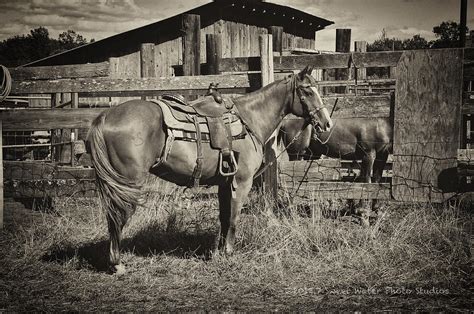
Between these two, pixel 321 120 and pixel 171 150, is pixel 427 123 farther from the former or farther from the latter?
pixel 171 150

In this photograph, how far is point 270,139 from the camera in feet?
19.4

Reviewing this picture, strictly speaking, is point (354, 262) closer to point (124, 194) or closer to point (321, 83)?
point (124, 194)

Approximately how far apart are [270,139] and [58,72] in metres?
3.52

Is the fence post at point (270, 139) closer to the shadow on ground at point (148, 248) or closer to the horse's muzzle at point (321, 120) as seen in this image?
the horse's muzzle at point (321, 120)

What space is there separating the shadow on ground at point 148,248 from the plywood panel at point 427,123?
267cm

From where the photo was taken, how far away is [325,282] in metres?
4.29

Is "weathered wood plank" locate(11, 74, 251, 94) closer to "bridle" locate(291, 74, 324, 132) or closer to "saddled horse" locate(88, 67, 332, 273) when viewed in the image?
"saddled horse" locate(88, 67, 332, 273)

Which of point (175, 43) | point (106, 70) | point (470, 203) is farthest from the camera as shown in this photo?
point (175, 43)

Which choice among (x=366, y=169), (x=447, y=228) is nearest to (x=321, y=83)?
(x=366, y=169)

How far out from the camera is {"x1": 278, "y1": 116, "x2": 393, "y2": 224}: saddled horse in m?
9.13

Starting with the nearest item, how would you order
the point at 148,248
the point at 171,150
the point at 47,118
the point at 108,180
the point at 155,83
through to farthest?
the point at 108,180
the point at 171,150
the point at 148,248
the point at 155,83
the point at 47,118

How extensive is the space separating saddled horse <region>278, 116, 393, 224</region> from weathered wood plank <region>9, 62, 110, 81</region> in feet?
12.8

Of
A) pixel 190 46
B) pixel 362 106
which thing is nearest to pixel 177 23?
pixel 190 46

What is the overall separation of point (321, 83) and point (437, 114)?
506cm
